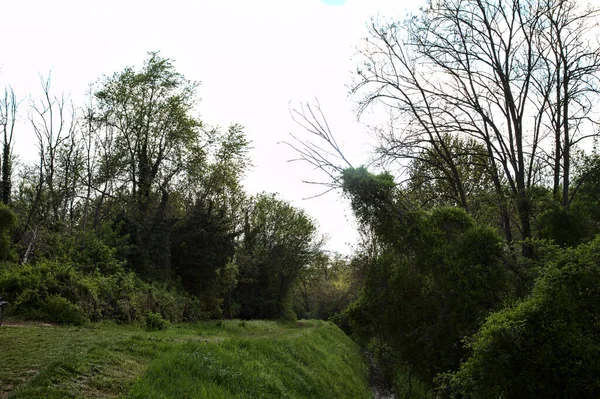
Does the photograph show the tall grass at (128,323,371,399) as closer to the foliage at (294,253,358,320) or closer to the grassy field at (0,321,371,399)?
the grassy field at (0,321,371,399)

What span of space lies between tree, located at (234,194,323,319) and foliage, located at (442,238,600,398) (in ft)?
101

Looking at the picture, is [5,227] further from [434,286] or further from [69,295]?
[434,286]

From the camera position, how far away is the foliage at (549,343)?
6562 mm

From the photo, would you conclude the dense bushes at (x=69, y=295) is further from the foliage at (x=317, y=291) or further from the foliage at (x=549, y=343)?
the foliage at (x=317, y=291)

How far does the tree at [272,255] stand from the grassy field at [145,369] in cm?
2447

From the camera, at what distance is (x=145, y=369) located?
845 centimetres

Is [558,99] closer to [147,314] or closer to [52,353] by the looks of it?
[52,353]

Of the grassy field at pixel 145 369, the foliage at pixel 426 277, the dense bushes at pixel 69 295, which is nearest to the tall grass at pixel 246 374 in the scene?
the grassy field at pixel 145 369

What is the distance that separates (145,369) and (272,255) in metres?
35.1

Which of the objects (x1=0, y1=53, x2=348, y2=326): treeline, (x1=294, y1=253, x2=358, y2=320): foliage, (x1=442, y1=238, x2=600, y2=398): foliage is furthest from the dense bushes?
(x1=294, y1=253, x2=358, y2=320): foliage

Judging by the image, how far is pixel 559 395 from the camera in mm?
6668

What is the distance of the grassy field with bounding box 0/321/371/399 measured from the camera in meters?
6.79

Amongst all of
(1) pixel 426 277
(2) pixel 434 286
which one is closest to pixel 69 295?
(1) pixel 426 277

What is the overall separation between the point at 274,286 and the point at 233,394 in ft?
112
